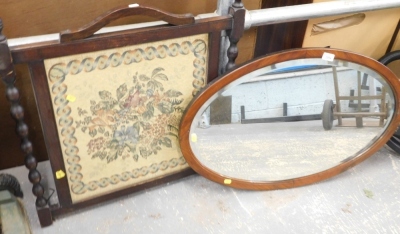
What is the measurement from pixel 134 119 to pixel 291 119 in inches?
12.1

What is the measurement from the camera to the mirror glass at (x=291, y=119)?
722 millimetres

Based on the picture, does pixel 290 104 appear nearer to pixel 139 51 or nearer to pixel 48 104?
pixel 139 51

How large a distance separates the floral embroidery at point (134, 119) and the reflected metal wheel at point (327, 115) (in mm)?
292

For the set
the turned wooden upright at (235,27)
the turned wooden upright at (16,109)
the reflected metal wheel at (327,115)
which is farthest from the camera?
the reflected metal wheel at (327,115)

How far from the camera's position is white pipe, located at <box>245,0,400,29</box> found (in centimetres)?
69

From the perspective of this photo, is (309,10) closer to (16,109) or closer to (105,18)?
(105,18)

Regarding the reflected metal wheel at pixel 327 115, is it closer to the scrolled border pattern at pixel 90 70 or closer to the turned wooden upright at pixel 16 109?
the scrolled border pattern at pixel 90 70

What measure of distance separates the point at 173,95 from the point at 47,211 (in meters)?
0.31

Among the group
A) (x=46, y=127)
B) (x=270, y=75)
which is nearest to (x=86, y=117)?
(x=46, y=127)

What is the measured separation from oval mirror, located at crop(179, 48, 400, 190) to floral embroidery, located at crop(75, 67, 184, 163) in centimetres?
4

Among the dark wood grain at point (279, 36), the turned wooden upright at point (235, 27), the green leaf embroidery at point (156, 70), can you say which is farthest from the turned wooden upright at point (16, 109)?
the dark wood grain at point (279, 36)

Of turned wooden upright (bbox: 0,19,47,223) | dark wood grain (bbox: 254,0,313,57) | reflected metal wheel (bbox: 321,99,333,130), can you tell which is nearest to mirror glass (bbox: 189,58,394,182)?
reflected metal wheel (bbox: 321,99,333,130)

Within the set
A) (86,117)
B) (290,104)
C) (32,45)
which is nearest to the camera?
(32,45)

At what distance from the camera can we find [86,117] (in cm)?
66
